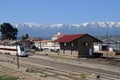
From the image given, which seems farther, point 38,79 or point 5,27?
point 5,27

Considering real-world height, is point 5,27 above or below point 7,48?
above

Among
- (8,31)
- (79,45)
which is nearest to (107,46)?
(79,45)

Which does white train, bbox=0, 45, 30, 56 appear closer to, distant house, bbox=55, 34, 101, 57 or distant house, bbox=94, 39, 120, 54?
distant house, bbox=55, 34, 101, 57

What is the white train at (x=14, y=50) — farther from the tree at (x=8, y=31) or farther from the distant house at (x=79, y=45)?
the tree at (x=8, y=31)

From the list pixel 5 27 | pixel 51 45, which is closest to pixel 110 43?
pixel 51 45

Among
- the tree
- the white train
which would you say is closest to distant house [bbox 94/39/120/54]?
the white train

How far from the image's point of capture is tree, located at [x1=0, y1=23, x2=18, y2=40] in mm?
170875

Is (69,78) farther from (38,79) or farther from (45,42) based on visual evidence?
(45,42)

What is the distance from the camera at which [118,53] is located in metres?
98.5

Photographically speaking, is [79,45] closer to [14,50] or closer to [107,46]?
[14,50]

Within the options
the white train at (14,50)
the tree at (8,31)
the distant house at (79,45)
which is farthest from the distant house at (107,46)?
the tree at (8,31)

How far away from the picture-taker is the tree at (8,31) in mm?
170875

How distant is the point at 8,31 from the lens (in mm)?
172125

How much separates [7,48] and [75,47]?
730 inches
